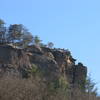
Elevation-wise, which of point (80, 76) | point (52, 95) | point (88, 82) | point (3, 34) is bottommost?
point (52, 95)

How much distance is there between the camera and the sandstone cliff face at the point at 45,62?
71625mm

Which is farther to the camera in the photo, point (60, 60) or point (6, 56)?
point (60, 60)

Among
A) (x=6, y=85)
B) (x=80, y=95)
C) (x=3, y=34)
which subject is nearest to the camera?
(x=6, y=85)

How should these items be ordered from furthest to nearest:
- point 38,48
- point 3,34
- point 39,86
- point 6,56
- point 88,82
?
1. point 3,34
2. point 38,48
3. point 6,56
4. point 88,82
5. point 39,86

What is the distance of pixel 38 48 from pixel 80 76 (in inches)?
329

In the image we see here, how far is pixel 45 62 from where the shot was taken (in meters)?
75.0

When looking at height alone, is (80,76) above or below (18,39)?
below

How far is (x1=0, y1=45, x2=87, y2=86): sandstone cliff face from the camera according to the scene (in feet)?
235

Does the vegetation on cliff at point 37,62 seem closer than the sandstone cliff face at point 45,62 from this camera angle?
Yes

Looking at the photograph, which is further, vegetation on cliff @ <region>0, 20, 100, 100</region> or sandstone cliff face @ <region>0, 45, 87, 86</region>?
sandstone cliff face @ <region>0, 45, 87, 86</region>

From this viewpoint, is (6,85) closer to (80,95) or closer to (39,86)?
(39,86)

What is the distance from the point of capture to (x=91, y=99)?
43.4 metres

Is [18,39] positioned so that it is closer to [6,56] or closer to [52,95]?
[6,56]

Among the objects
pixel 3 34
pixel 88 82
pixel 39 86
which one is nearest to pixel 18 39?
pixel 3 34
